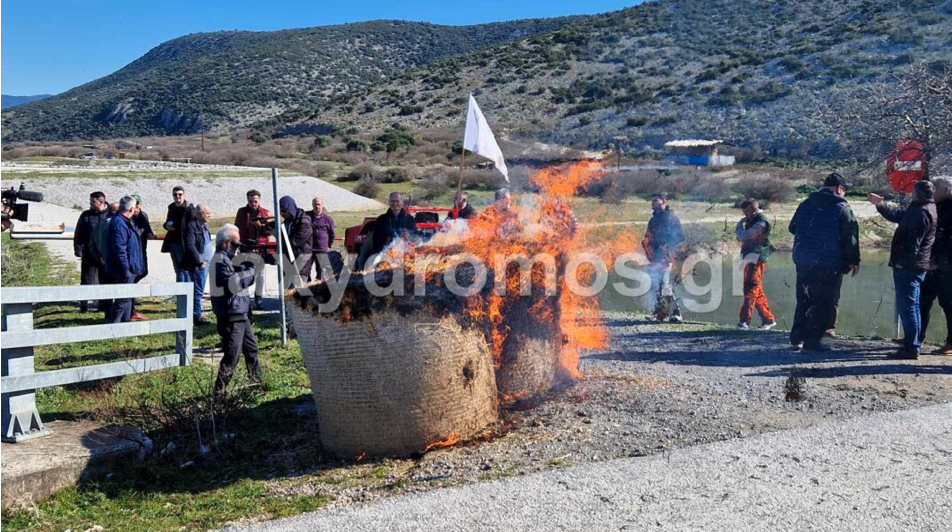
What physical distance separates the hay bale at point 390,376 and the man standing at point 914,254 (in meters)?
5.15

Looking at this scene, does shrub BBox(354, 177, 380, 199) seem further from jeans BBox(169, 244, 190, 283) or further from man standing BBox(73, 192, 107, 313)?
jeans BBox(169, 244, 190, 283)

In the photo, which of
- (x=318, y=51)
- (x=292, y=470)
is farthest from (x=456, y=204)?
(x=318, y=51)

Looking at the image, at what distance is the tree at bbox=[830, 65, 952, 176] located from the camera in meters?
10.0

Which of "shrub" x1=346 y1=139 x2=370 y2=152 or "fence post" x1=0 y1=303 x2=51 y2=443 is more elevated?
"shrub" x1=346 y1=139 x2=370 y2=152

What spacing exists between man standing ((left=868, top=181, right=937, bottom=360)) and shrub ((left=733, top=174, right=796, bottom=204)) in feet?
49.7

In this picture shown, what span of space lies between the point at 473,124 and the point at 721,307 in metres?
9.20

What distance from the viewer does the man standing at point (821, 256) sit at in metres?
9.16

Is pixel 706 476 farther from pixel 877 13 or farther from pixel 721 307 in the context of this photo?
pixel 877 13

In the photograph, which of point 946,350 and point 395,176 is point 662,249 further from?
point 395,176

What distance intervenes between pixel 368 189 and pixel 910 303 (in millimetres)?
30365

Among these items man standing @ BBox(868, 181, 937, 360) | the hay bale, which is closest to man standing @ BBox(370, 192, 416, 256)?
the hay bale

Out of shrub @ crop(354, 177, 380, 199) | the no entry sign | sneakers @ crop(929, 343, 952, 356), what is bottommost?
sneakers @ crop(929, 343, 952, 356)

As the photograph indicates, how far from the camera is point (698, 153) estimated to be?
2541 cm

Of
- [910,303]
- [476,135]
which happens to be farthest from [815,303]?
[476,135]
